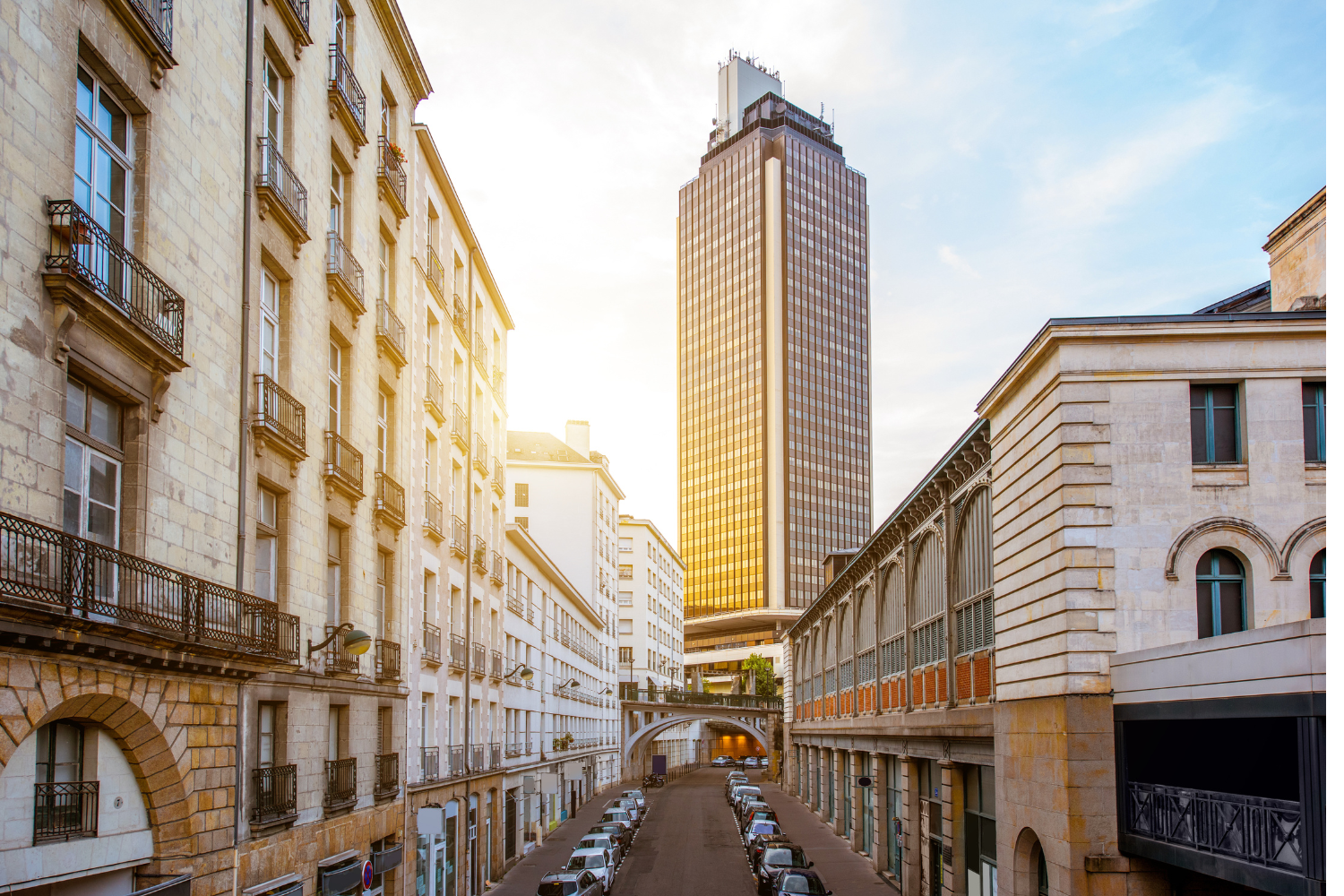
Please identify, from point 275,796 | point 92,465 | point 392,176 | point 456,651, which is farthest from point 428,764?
point 92,465

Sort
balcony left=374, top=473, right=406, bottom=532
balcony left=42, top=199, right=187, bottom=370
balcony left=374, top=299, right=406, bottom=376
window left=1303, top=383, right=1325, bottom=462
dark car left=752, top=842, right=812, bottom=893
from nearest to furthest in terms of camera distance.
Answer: balcony left=42, top=199, right=187, bottom=370 → window left=1303, top=383, right=1325, bottom=462 → balcony left=374, top=473, right=406, bottom=532 → balcony left=374, top=299, right=406, bottom=376 → dark car left=752, top=842, right=812, bottom=893

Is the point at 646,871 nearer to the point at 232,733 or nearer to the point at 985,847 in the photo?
the point at 985,847

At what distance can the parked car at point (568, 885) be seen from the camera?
2823 cm

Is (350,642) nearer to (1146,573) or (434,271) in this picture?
(1146,573)

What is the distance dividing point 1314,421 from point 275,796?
17.2 metres

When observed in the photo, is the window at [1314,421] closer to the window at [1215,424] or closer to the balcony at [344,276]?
the window at [1215,424]

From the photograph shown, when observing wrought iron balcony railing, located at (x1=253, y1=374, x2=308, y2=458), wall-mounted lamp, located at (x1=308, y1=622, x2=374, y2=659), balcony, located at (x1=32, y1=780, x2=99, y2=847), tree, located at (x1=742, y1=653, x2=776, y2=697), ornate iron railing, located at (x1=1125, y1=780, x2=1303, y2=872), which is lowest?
tree, located at (x1=742, y1=653, x2=776, y2=697)

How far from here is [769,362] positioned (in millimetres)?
182500

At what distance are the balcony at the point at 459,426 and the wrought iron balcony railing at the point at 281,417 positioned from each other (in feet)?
39.7

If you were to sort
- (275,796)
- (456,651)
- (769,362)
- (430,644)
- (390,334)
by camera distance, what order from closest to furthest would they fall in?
1. (275,796)
2. (390,334)
3. (430,644)
4. (456,651)
5. (769,362)

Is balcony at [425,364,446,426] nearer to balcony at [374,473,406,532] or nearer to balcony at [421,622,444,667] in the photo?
balcony at [374,473,406,532]

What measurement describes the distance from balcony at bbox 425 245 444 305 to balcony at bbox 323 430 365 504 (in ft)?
25.5

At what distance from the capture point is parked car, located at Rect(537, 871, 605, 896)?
92.6ft

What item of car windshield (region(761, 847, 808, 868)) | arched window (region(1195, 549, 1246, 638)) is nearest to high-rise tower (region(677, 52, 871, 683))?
car windshield (region(761, 847, 808, 868))
